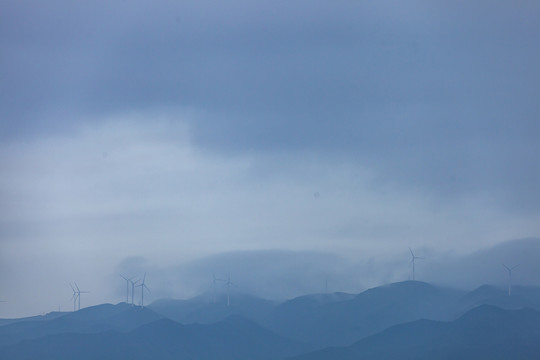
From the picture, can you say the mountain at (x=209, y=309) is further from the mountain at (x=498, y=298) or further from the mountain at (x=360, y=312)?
the mountain at (x=498, y=298)

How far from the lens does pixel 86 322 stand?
1903 cm

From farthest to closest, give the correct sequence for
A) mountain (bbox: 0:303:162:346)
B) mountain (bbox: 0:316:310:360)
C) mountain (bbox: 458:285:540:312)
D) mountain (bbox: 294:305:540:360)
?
mountain (bbox: 0:303:162:346), mountain (bbox: 0:316:310:360), mountain (bbox: 458:285:540:312), mountain (bbox: 294:305:540:360)

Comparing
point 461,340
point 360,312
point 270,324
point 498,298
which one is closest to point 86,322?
point 270,324

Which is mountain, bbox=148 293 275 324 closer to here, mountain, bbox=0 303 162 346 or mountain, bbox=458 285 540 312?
mountain, bbox=0 303 162 346

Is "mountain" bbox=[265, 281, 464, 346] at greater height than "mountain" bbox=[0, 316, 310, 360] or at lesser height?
greater

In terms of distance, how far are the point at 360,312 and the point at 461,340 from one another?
2.42m

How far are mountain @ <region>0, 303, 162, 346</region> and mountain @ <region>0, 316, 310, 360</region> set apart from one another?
0.15m

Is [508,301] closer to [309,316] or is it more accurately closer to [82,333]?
[309,316]

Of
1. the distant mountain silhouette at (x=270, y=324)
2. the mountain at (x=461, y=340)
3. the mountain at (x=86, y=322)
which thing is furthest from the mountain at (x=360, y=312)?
the mountain at (x=86, y=322)

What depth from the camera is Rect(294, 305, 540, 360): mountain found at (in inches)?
699

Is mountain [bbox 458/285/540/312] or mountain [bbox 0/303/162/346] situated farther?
mountain [bbox 0/303/162/346]

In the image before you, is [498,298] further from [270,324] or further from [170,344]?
[170,344]

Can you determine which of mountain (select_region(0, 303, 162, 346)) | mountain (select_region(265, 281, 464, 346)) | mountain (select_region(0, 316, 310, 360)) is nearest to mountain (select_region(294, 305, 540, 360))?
mountain (select_region(265, 281, 464, 346))

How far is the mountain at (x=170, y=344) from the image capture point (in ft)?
60.8
